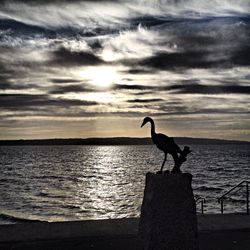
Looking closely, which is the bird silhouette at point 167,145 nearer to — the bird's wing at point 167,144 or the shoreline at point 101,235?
the bird's wing at point 167,144

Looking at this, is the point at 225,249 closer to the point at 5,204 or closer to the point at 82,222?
the point at 82,222

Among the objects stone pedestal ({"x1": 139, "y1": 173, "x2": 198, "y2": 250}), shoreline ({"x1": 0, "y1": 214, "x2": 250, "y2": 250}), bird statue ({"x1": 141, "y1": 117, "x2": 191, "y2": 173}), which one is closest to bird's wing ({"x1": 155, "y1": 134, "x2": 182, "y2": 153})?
bird statue ({"x1": 141, "y1": 117, "x2": 191, "y2": 173})

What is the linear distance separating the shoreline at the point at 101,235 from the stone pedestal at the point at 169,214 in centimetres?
91

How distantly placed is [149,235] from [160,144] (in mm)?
1800

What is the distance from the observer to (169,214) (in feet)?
25.8

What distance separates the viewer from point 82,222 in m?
11.1

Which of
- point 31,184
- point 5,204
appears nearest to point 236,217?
point 5,204

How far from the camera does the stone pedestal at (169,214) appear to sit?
309 inches

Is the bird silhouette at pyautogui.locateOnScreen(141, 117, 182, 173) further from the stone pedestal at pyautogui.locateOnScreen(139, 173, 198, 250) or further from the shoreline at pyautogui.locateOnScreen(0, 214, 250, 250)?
the shoreline at pyautogui.locateOnScreen(0, 214, 250, 250)

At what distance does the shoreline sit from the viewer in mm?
9172

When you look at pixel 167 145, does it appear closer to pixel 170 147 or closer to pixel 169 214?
pixel 170 147

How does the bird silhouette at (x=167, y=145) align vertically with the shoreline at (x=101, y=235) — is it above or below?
above

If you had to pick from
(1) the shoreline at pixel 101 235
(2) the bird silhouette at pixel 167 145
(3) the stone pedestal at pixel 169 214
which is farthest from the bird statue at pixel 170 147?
(1) the shoreline at pixel 101 235

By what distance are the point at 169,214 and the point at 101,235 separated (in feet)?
8.69
